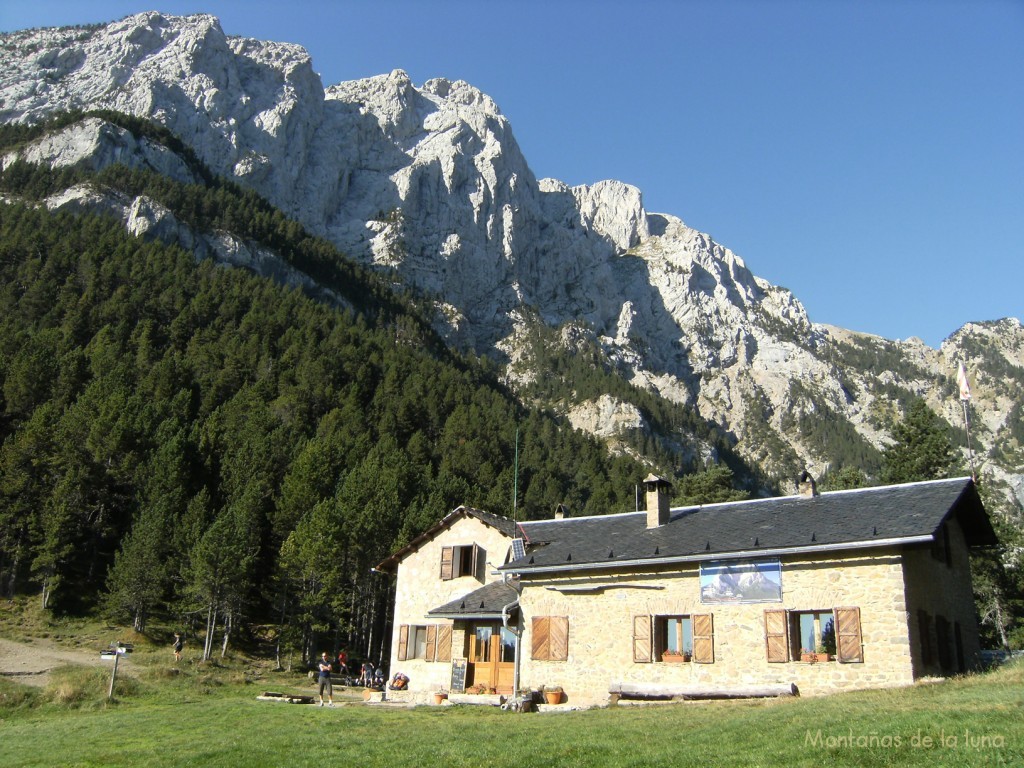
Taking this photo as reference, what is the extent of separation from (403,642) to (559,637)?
10.1 metres

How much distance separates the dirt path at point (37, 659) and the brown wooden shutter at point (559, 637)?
59.2 ft

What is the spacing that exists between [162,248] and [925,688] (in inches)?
3855

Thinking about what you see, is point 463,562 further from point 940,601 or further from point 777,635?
point 940,601

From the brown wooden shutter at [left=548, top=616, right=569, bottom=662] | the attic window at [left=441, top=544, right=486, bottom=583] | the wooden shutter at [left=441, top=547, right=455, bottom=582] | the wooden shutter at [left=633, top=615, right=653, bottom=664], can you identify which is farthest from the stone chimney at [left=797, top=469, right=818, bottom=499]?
the wooden shutter at [left=441, top=547, right=455, bottom=582]

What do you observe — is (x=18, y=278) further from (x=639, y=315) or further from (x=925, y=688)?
(x=639, y=315)

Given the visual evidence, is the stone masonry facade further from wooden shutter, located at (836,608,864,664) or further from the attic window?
the attic window

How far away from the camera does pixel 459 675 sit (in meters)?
25.8

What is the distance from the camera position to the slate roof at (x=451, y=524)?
2992cm

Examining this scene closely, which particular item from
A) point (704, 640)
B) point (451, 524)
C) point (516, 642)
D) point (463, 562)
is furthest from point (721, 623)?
point (451, 524)

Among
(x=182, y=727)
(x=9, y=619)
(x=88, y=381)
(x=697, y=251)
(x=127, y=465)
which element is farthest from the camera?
(x=697, y=251)

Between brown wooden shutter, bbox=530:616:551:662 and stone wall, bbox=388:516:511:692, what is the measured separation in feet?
20.7

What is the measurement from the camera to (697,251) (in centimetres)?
19525

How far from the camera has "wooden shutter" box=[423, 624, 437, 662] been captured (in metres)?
28.9

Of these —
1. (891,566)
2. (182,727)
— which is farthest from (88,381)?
(891,566)
